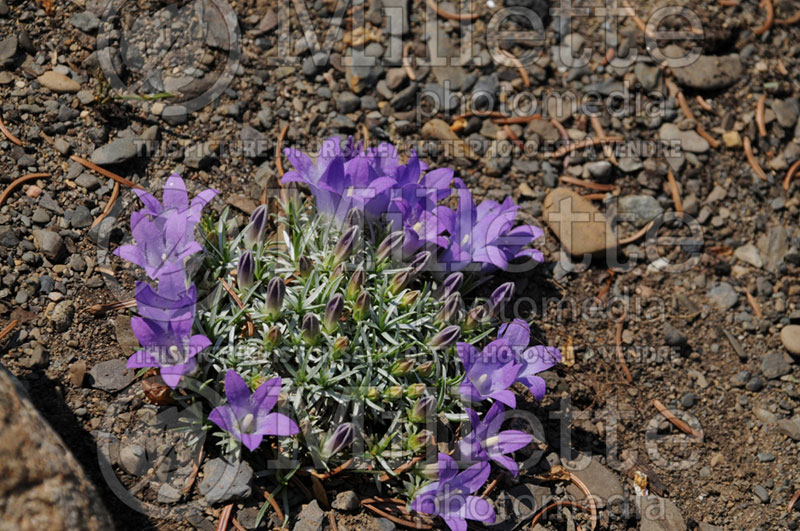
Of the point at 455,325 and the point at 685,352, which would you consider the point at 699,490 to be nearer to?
the point at 685,352

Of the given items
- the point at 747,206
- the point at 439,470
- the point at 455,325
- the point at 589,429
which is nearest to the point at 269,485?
the point at 439,470

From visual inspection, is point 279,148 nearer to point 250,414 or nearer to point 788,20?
point 250,414

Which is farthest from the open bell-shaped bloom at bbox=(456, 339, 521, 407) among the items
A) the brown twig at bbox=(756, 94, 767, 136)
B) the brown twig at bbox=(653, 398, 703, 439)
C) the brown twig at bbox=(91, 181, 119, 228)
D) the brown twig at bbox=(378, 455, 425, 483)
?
the brown twig at bbox=(756, 94, 767, 136)

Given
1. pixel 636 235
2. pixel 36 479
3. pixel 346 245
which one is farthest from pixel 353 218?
pixel 636 235

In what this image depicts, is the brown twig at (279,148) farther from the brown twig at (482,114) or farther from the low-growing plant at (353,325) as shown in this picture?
the brown twig at (482,114)

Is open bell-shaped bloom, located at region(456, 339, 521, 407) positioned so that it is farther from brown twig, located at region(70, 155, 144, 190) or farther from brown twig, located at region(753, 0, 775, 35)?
brown twig, located at region(753, 0, 775, 35)
